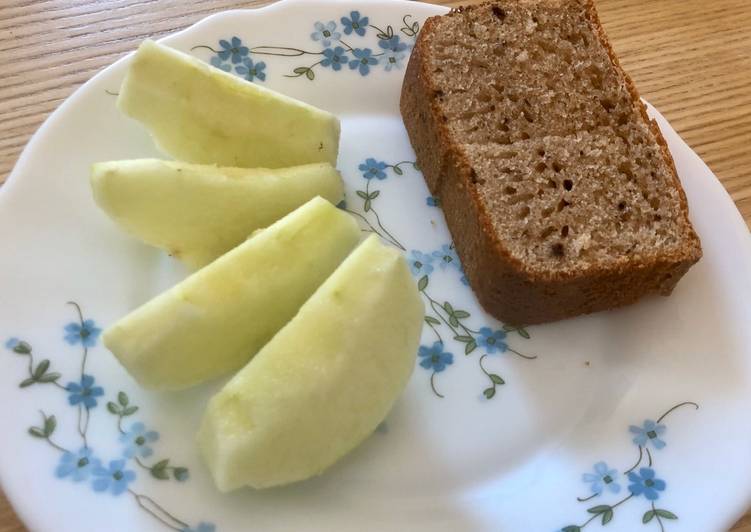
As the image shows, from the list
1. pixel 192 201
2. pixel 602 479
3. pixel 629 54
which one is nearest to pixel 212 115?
pixel 192 201

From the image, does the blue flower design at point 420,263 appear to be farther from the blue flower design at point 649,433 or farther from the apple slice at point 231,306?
the blue flower design at point 649,433

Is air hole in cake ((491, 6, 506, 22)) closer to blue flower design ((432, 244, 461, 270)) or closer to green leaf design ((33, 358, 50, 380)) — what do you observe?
blue flower design ((432, 244, 461, 270))

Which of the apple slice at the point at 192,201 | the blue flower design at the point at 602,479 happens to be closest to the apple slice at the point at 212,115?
the apple slice at the point at 192,201

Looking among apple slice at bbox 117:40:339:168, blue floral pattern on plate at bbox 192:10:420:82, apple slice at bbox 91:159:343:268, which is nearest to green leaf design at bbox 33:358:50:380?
apple slice at bbox 91:159:343:268

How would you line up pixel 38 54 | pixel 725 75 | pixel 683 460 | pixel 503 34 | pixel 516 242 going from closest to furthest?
pixel 683 460
pixel 516 242
pixel 503 34
pixel 38 54
pixel 725 75

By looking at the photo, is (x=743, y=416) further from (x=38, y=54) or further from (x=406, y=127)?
(x=38, y=54)

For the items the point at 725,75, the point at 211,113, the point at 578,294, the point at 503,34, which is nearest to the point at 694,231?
the point at 578,294
